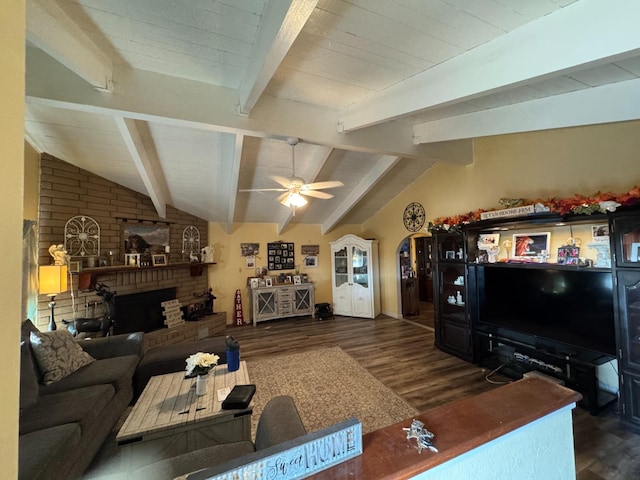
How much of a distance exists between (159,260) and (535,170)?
228 inches

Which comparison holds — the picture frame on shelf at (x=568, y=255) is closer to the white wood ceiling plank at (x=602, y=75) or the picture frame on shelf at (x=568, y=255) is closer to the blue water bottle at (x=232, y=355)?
the white wood ceiling plank at (x=602, y=75)

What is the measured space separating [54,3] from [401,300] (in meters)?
6.26

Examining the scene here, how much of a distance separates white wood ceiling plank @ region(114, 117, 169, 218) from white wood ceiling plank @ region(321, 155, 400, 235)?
10.4ft

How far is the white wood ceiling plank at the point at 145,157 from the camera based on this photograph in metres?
2.69

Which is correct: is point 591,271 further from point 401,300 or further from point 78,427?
point 78,427

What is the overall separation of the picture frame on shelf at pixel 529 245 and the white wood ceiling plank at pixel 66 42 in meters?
4.47

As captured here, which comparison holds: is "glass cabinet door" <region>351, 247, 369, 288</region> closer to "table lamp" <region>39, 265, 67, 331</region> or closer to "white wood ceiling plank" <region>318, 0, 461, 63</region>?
"white wood ceiling plank" <region>318, 0, 461, 63</region>

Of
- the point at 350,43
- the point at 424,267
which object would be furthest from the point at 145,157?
the point at 424,267

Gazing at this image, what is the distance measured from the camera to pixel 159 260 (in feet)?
15.2

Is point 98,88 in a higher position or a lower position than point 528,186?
higher

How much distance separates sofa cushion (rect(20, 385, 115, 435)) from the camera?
1.80 m

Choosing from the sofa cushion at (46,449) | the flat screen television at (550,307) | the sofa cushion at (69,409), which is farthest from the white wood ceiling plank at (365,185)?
the sofa cushion at (46,449)

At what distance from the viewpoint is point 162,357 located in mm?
2867

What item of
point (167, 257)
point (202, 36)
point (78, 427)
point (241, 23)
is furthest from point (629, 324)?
point (167, 257)
